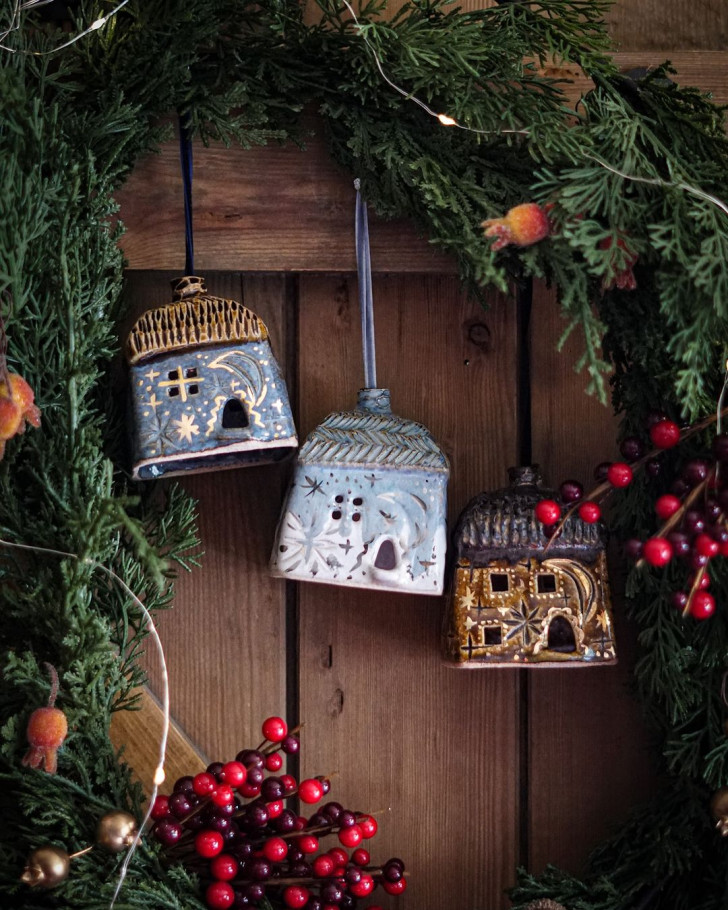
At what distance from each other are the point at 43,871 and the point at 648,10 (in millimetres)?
1052

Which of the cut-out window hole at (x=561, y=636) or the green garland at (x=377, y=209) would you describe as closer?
the green garland at (x=377, y=209)

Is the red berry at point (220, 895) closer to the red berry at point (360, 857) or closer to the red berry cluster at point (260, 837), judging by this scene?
the red berry cluster at point (260, 837)

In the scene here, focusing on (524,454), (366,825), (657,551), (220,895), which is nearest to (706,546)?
(657,551)

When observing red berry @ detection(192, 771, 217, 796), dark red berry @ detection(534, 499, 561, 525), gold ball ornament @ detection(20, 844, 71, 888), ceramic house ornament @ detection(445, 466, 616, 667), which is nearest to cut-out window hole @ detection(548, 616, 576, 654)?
ceramic house ornament @ detection(445, 466, 616, 667)

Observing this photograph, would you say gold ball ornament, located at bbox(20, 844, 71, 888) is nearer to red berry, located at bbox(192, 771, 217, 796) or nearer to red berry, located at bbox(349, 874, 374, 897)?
red berry, located at bbox(192, 771, 217, 796)

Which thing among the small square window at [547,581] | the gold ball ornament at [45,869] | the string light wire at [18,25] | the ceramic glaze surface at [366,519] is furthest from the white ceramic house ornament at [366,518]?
the string light wire at [18,25]

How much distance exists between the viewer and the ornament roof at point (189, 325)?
38.3 inches

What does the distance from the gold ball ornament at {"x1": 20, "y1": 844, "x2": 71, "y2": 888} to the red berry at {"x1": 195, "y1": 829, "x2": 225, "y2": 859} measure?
0.12 metres

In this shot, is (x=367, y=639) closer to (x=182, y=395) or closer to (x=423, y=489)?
(x=423, y=489)

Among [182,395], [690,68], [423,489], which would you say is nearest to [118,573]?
[182,395]

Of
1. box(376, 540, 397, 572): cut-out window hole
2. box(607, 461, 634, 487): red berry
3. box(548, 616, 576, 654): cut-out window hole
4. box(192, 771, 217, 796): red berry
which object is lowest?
box(192, 771, 217, 796): red berry

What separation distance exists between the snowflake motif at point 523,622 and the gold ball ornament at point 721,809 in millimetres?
217

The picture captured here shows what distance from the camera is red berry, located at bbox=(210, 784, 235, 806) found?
911 mm

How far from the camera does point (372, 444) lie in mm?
995
